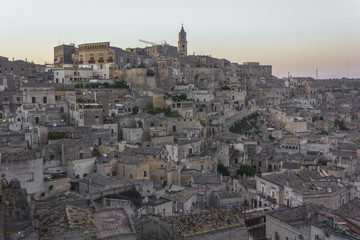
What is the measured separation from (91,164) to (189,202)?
7608mm

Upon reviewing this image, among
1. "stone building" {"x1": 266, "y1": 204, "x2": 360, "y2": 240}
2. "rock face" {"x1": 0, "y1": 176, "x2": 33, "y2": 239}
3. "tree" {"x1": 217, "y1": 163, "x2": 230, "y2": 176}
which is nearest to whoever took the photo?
"rock face" {"x1": 0, "y1": 176, "x2": 33, "y2": 239}

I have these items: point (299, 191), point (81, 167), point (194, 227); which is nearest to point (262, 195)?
point (299, 191)

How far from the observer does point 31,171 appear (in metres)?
17.9

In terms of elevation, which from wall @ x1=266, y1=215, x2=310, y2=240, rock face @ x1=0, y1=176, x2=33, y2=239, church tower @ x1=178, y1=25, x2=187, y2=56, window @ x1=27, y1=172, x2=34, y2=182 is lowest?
wall @ x1=266, y1=215, x2=310, y2=240

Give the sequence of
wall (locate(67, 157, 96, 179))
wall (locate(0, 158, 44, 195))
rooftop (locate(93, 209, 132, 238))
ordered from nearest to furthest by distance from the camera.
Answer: rooftop (locate(93, 209, 132, 238)), wall (locate(0, 158, 44, 195)), wall (locate(67, 157, 96, 179))

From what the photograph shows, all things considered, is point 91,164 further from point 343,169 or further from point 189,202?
point 343,169

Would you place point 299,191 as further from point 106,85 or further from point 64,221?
point 106,85

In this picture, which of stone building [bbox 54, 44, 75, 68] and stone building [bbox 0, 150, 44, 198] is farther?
stone building [bbox 54, 44, 75, 68]

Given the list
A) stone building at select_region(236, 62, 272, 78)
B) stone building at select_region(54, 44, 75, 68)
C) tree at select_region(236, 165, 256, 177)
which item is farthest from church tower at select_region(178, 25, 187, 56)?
tree at select_region(236, 165, 256, 177)

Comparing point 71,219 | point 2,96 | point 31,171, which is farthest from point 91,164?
point 2,96

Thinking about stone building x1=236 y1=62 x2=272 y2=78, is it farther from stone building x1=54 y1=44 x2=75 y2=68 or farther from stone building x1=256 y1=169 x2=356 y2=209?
stone building x1=256 y1=169 x2=356 y2=209

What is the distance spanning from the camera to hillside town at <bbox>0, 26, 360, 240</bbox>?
12.9 m

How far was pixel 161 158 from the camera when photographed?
24.3 m

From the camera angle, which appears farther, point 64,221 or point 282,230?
point 282,230
